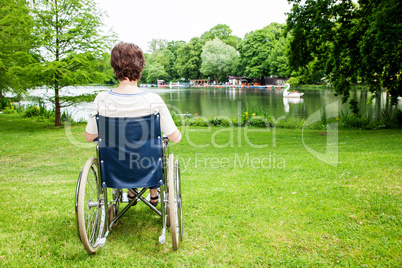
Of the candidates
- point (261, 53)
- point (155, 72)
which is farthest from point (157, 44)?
point (261, 53)

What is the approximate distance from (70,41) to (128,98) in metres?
12.4

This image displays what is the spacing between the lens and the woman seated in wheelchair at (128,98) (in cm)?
271

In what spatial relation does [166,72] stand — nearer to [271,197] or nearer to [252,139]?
[252,139]

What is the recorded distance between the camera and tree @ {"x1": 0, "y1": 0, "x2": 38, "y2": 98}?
11484 mm

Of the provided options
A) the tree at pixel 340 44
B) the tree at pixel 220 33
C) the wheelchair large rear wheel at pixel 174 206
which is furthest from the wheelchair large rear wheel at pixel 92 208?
the tree at pixel 220 33

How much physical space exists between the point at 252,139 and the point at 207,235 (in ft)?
26.7

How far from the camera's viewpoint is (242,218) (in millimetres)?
3648

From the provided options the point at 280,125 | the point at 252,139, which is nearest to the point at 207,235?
the point at 252,139

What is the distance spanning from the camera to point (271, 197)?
14.3ft

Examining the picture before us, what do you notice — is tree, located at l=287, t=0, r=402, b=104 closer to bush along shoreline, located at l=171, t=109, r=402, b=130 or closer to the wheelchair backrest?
bush along shoreline, located at l=171, t=109, r=402, b=130

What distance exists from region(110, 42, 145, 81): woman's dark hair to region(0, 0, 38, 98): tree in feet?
34.7

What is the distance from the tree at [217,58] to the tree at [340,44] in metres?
66.0

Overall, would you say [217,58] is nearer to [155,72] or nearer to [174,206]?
[155,72]

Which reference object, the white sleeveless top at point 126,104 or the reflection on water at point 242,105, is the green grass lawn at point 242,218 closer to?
the white sleeveless top at point 126,104
